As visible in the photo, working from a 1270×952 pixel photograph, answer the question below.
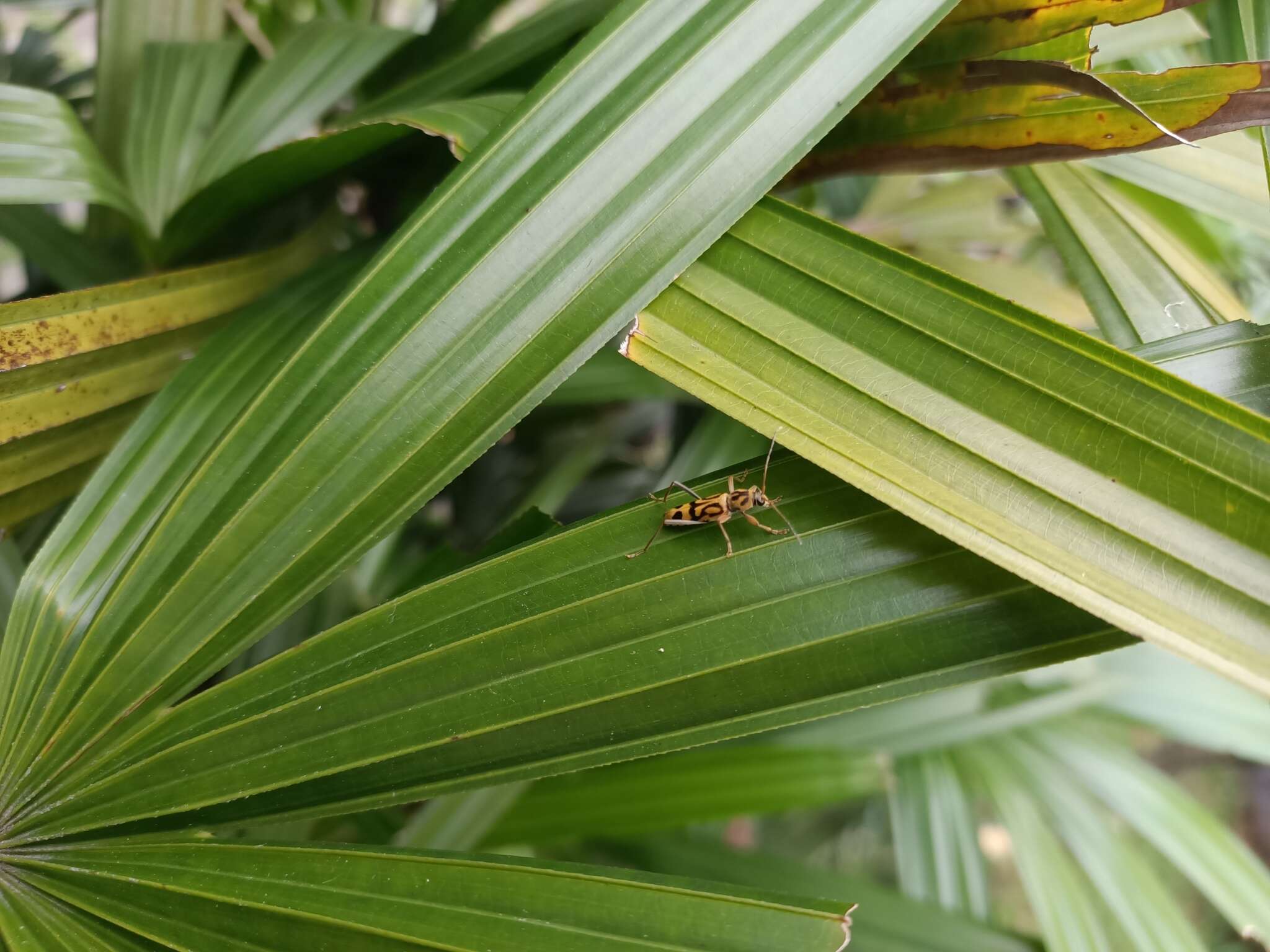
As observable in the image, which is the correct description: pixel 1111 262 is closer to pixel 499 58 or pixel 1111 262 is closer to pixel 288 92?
pixel 499 58

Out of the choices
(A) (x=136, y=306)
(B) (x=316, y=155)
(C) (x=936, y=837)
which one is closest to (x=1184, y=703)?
(C) (x=936, y=837)

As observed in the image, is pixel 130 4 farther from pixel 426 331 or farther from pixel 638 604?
pixel 638 604

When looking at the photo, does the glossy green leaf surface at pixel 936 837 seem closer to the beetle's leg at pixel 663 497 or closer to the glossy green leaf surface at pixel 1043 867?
the glossy green leaf surface at pixel 1043 867

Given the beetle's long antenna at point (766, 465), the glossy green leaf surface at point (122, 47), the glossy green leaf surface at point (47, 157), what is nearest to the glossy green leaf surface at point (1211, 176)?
the beetle's long antenna at point (766, 465)

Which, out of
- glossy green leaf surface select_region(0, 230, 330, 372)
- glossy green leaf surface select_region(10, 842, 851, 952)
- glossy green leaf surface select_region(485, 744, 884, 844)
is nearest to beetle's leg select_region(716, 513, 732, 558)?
glossy green leaf surface select_region(10, 842, 851, 952)

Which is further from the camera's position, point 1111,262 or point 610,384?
point 610,384

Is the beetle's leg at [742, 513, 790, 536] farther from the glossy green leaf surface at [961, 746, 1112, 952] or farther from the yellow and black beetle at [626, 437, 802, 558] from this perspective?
the glossy green leaf surface at [961, 746, 1112, 952]
